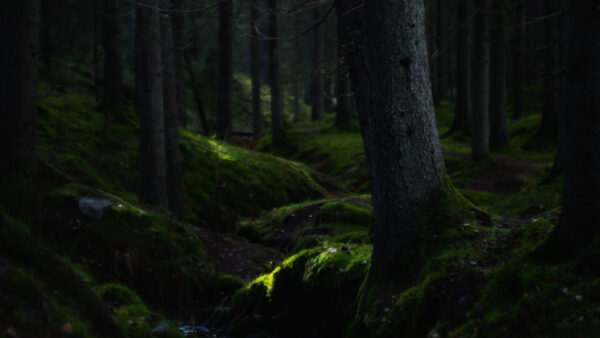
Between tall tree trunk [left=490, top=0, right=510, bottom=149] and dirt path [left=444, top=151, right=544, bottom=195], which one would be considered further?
tall tree trunk [left=490, top=0, right=510, bottom=149]

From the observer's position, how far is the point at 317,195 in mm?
14336

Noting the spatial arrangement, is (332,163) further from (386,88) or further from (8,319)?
(8,319)

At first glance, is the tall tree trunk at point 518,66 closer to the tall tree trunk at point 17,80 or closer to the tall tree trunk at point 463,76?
the tall tree trunk at point 463,76

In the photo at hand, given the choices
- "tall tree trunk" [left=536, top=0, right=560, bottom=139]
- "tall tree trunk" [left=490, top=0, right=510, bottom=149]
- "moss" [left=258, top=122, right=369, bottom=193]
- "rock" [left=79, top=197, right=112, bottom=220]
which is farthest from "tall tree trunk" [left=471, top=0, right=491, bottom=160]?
"rock" [left=79, top=197, right=112, bottom=220]

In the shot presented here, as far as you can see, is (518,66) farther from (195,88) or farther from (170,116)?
(170,116)

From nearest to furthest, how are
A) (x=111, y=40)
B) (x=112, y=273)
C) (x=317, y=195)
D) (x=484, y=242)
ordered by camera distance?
(x=484, y=242) < (x=112, y=273) < (x=111, y=40) < (x=317, y=195)

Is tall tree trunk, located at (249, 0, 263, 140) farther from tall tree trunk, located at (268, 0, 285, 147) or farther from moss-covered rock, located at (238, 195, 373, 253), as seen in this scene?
moss-covered rock, located at (238, 195, 373, 253)

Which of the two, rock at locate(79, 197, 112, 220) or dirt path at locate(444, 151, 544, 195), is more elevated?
rock at locate(79, 197, 112, 220)

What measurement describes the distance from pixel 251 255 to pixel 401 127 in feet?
17.3

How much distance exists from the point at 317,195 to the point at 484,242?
10064 millimetres

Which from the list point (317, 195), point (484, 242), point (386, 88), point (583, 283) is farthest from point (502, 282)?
point (317, 195)

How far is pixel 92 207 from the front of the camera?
23.4 ft

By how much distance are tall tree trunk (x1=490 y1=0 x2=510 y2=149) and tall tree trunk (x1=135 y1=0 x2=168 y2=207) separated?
10556mm

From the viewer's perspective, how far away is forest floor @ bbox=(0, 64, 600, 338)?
2.89 m
